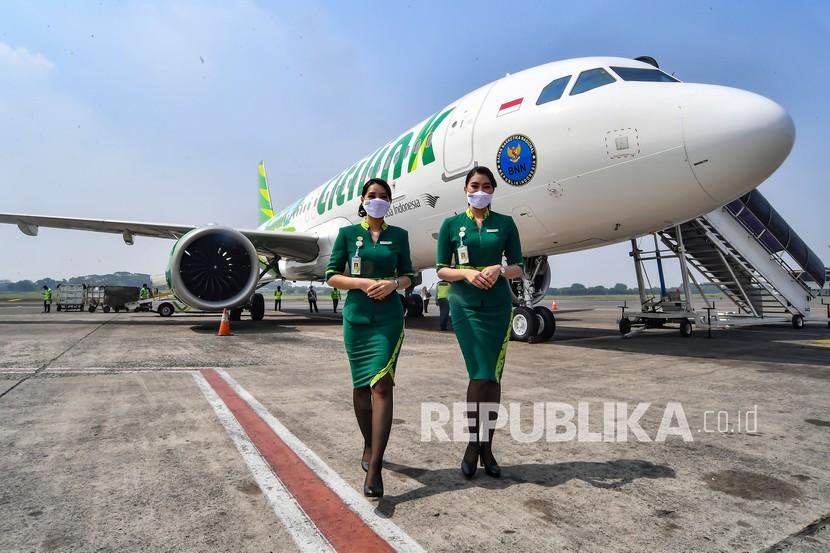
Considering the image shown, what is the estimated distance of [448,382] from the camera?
4.81m

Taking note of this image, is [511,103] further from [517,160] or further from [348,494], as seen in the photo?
[348,494]

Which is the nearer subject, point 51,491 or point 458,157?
point 51,491

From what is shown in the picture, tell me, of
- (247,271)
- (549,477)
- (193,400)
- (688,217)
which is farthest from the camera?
(247,271)

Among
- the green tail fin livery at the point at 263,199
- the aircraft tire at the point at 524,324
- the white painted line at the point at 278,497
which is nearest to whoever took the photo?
the white painted line at the point at 278,497

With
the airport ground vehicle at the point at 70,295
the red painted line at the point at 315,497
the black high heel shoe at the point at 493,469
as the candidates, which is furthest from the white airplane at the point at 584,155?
the airport ground vehicle at the point at 70,295

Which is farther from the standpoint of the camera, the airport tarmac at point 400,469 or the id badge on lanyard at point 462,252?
the id badge on lanyard at point 462,252

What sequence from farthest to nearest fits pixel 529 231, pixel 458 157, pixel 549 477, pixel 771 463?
pixel 458 157
pixel 529 231
pixel 771 463
pixel 549 477

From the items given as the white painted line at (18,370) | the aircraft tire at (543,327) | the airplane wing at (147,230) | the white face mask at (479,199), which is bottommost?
the white painted line at (18,370)

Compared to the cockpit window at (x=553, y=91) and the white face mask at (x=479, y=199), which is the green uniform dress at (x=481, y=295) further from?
the cockpit window at (x=553, y=91)

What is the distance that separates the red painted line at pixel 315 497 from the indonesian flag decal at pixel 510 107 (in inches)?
227

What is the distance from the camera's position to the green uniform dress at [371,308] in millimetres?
2461

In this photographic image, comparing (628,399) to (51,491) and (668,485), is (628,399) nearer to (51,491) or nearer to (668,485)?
(668,485)

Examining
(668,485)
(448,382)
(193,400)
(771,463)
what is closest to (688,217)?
(448,382)

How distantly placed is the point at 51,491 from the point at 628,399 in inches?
157
